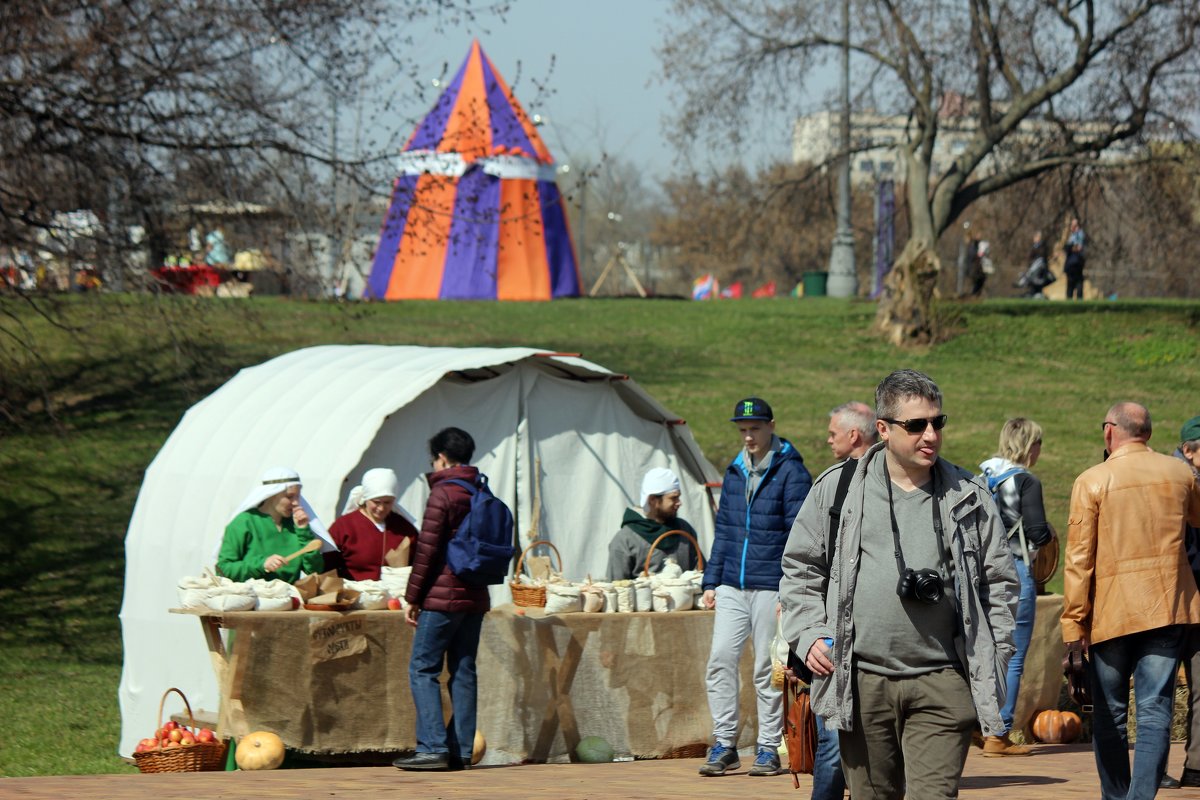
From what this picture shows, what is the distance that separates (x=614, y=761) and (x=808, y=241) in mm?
50134

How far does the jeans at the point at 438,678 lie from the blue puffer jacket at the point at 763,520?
56.5 inches

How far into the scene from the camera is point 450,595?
867 cm

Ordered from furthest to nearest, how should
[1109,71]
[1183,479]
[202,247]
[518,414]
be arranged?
[1109,71] → [202,247] → [518,414] → [1183,479]

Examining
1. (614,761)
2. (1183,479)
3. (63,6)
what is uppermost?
(63,6)

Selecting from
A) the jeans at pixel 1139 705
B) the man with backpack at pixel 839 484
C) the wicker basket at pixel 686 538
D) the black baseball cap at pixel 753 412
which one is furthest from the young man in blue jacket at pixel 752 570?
the jeans at pixel 1139 705

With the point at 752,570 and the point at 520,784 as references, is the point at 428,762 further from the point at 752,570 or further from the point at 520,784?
the point at 752,570

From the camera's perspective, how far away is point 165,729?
9.17m

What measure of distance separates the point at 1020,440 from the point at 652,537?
2.83m

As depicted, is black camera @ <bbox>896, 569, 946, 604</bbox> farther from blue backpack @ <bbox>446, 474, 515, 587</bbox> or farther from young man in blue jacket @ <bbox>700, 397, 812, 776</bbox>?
blue backpack @ <bbox>446, 474, 515, 587</bbox>

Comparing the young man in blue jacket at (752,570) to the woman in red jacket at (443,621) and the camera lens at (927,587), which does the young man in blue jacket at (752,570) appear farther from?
the camera lens at (927,587)

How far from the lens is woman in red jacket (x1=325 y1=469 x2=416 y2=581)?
998 cm

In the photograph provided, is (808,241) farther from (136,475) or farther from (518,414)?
(518,414)

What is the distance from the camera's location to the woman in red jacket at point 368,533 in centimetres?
998

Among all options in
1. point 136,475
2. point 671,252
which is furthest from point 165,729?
point 671,252
